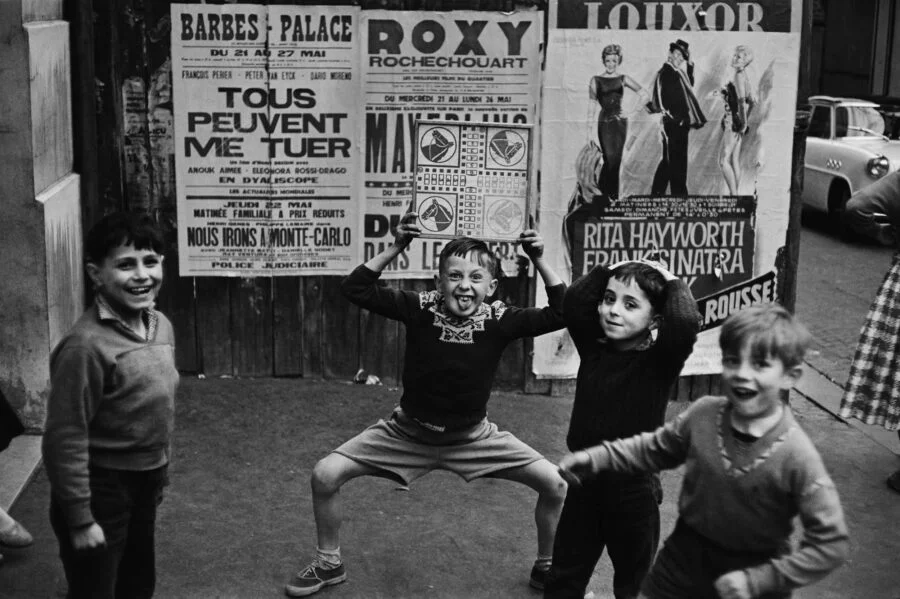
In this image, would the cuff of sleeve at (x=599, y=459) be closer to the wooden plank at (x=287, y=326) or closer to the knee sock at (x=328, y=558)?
the knee sock at (x=328, y=558)

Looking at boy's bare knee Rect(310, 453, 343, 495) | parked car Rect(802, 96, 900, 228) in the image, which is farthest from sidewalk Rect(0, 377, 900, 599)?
parked car Rect(802, 96, 900, 228)

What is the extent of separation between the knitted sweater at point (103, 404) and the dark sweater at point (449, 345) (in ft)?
3.62

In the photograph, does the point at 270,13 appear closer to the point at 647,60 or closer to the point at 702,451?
the point at 647,60

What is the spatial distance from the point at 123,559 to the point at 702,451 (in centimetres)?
201

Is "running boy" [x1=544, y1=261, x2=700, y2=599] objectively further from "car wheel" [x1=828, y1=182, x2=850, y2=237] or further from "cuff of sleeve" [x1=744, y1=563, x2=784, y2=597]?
"car wheel" [x1=828, y1=182, x2=850, y2=237]

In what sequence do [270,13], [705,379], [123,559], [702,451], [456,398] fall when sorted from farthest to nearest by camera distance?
[705,379] → [270,13] → [456,398] → [123,559] → [702,451]

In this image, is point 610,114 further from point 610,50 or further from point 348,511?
point 348,511

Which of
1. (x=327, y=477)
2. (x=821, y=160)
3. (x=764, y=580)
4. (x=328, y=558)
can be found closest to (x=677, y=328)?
(x=764, y=580)

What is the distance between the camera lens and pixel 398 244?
16.8 feet

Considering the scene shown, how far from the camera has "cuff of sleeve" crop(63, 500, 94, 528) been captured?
12.5 feet

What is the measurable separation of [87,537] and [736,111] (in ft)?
15.4

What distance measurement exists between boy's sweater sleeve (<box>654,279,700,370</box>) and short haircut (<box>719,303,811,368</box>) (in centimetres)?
62

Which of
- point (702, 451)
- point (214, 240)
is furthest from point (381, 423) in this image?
point (214, 240)

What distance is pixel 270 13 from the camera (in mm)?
6902
